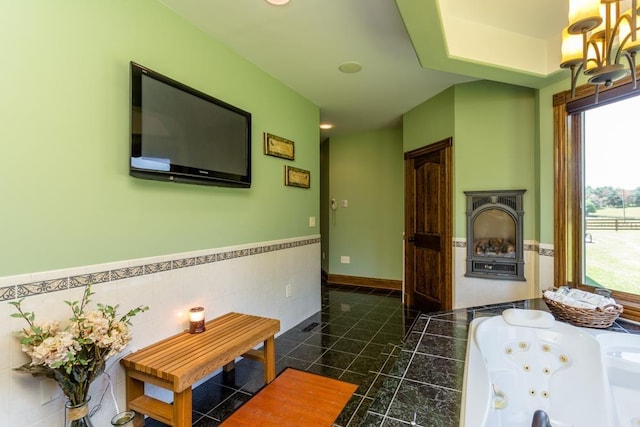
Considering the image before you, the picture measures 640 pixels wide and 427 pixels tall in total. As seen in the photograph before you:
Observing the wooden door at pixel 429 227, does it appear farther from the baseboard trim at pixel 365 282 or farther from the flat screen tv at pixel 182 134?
the flat screen tv at pixel 182 134

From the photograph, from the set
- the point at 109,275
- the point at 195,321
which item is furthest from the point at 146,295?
the point at 195,321

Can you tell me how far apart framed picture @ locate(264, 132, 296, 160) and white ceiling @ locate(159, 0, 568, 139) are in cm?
59

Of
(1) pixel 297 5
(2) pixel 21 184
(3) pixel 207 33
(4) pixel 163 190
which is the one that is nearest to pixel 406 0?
(1) pixel 297 5

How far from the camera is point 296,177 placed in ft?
10.9

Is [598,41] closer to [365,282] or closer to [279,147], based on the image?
[279,147]

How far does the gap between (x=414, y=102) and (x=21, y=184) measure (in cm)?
358

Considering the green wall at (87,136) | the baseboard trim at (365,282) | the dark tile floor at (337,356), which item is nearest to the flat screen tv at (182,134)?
the green wall at (87,136)

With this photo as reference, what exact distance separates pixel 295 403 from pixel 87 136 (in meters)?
1.91

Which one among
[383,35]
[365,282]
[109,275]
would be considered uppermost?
[383,35]

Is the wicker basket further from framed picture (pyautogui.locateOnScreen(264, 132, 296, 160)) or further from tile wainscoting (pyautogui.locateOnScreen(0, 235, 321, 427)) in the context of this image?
Answer: framed picture (pyautogui.locateOnScreen(264, 132, 296, 160))

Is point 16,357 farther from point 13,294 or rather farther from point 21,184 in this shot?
point 21,184

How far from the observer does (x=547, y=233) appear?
268 cm

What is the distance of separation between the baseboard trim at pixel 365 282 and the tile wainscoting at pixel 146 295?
2.02 m

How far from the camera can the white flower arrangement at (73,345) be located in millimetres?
1238
